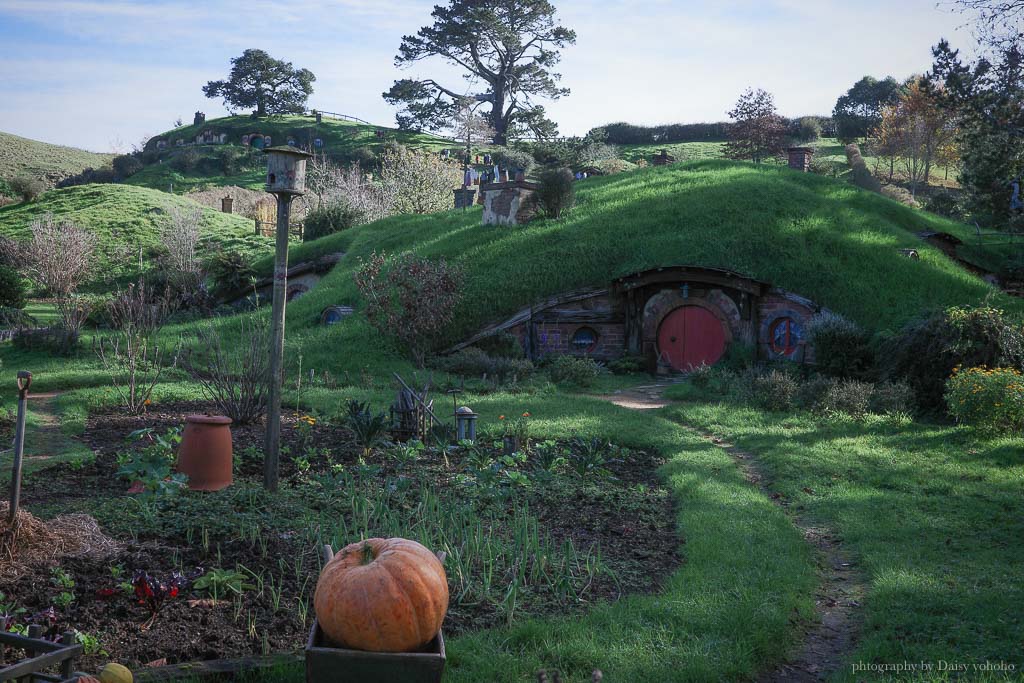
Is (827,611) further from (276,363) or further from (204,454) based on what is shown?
(204,454)

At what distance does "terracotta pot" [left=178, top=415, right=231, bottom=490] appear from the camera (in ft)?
25.9

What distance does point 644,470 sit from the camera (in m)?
10.2

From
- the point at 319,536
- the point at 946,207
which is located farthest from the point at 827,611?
the point at 946,207

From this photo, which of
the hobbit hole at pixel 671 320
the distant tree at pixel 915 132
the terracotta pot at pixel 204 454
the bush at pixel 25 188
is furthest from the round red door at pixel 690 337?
the bush at pixel 25 188

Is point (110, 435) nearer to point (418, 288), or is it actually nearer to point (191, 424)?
point (191, 424)

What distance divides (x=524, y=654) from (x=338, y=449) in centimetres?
588

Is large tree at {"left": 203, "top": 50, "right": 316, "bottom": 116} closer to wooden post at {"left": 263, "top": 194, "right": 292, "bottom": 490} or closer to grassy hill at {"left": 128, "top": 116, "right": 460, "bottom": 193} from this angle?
grassy hill at {"left": 128, "top": 116, "right": 460, "bottom": 193}

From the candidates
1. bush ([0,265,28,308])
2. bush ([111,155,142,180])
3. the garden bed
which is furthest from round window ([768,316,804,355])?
bush ([111,155,142,180])

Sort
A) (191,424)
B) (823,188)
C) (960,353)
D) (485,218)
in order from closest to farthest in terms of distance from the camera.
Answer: (191,424) < (960,353) < (485,218) < (823,188)

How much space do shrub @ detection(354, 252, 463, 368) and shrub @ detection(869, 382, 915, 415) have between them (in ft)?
32.1

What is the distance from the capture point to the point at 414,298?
19828mm

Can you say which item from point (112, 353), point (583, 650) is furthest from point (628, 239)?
point (583, 650)

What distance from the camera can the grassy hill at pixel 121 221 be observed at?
4409cm

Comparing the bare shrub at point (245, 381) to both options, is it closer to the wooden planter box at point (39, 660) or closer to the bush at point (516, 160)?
the wooden planter box at point (39, 660)
